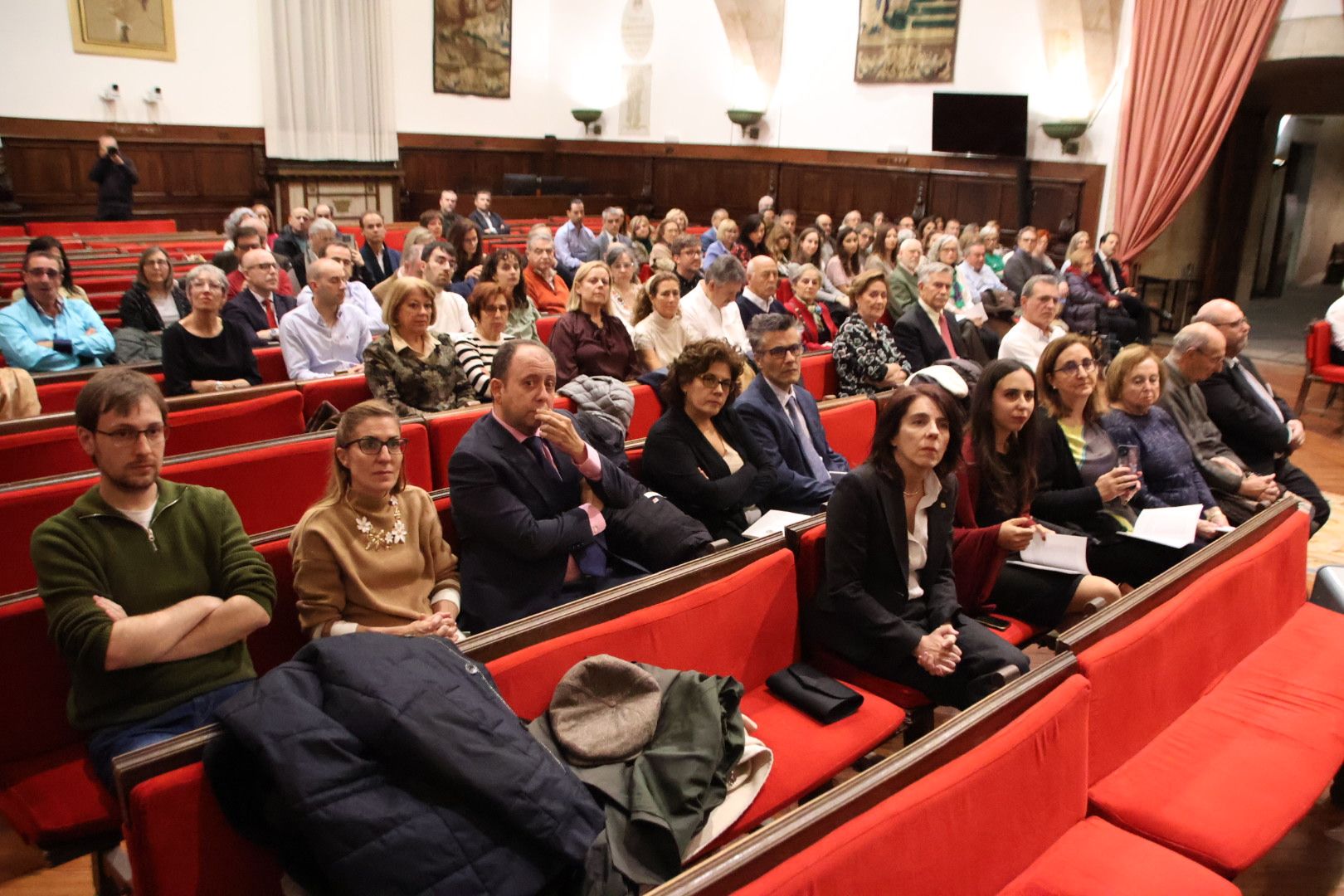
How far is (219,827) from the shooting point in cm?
159

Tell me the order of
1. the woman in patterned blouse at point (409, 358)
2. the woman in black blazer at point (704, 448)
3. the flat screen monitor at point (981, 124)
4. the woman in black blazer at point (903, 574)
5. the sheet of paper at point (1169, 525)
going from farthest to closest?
the flat screen monitor at point (981, 124), the woman in patterned blouse at point (409, 358), the sheet of paper at point (1169, 525), the woman in black blazer at point (704, 448), the woman in black blazer at point (903, 574)

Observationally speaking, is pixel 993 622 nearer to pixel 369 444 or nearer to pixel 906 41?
pixel 369 444

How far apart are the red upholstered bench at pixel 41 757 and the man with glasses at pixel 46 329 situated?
8.82 feet

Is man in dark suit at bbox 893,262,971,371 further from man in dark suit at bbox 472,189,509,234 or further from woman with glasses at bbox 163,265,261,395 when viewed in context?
man in dark suit at bbox 472,189,509,234

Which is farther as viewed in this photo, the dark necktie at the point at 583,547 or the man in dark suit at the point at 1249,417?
the man in dark suit at the point at 1249,417

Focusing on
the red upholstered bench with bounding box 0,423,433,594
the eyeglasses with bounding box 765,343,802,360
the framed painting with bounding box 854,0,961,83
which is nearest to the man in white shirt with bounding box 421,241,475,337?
the red upholstered bench with bounding box 0,423,433,594

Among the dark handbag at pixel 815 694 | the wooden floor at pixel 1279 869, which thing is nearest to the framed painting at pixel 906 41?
the wooden floor at pixel 1279 869

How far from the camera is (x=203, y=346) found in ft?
13.4

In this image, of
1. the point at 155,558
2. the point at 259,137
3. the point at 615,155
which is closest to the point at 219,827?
the point at 155,558

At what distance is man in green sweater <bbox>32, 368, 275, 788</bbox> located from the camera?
6.42 feet

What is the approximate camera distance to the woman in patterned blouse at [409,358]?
3.84 metres

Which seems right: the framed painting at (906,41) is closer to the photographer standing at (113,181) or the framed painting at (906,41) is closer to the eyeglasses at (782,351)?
the photographer standing at (113,181)

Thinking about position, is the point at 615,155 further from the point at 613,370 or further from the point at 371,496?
the point at 371,496

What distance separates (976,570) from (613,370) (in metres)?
2.26
